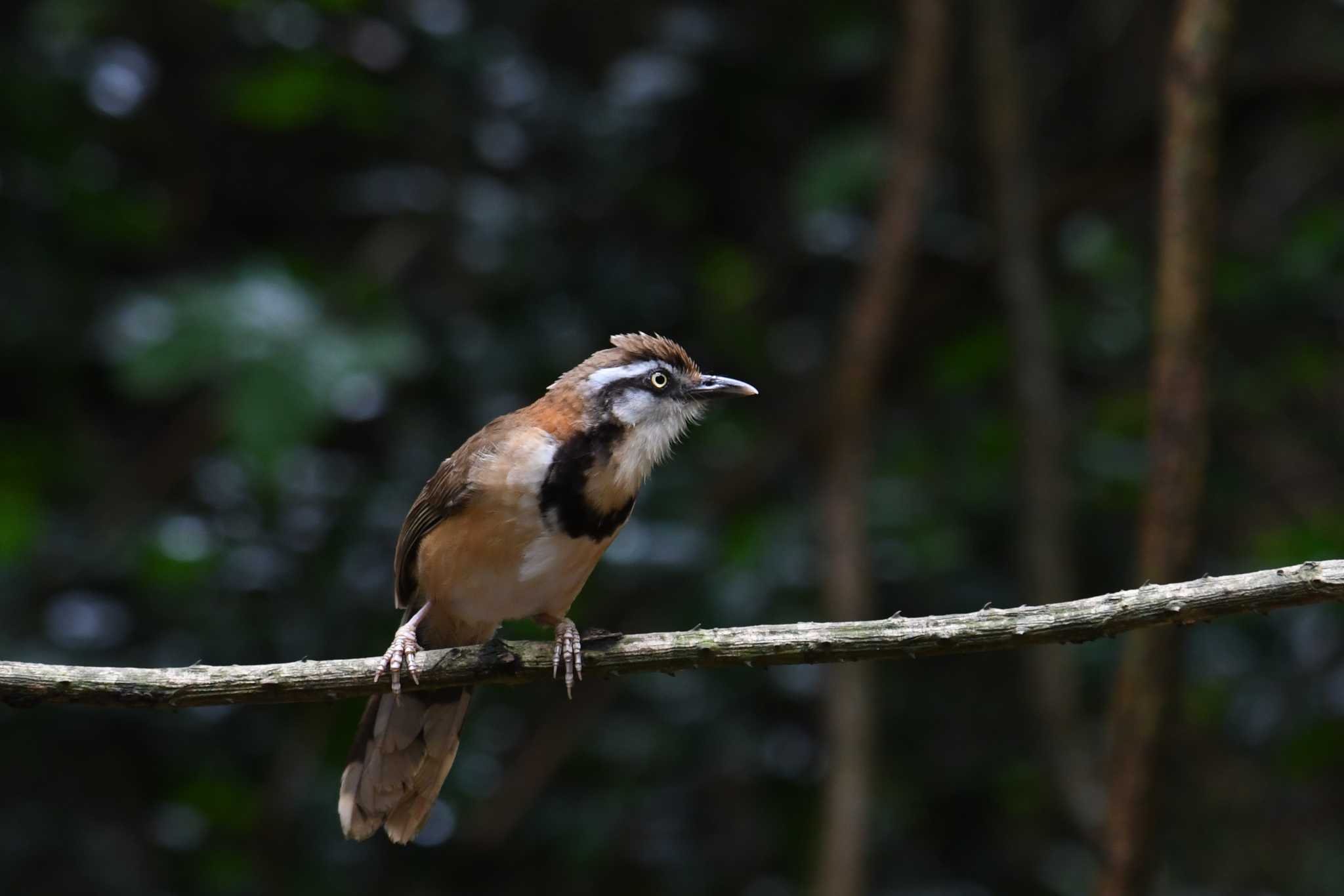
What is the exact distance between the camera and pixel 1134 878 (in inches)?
166

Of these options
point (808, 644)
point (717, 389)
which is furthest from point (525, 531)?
point (808, 644)

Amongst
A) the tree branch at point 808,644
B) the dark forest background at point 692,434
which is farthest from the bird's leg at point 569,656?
the dark forest background at point 692,434

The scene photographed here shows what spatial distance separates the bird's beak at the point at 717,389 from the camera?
12.7 ft

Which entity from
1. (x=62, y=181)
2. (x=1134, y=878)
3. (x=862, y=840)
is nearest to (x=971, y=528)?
(x=862, y=840)

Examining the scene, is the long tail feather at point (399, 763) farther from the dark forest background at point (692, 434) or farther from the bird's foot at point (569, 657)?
the dark forest background at point (692, 434)

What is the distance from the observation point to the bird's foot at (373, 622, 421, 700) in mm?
2920

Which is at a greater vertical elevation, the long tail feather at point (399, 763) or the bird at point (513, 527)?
the bird at point (513, 527)

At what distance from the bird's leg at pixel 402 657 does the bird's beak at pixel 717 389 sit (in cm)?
96

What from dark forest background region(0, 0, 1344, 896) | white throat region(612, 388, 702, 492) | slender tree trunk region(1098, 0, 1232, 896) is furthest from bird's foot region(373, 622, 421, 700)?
slender tree trunk region(1098, 0, 1232, 896)

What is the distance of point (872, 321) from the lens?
5.77 m

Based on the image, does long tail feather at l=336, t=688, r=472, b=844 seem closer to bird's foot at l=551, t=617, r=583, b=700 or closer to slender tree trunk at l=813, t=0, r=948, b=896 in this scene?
bird's foot at l=551, t=617, r=583, b=700

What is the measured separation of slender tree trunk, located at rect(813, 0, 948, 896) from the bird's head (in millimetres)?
1699

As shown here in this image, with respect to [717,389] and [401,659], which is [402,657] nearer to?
[401,659]

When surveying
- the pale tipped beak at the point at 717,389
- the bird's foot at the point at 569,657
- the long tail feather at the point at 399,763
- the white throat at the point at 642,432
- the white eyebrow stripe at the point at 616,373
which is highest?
the white eyebrow stripe at the point at 616,373
